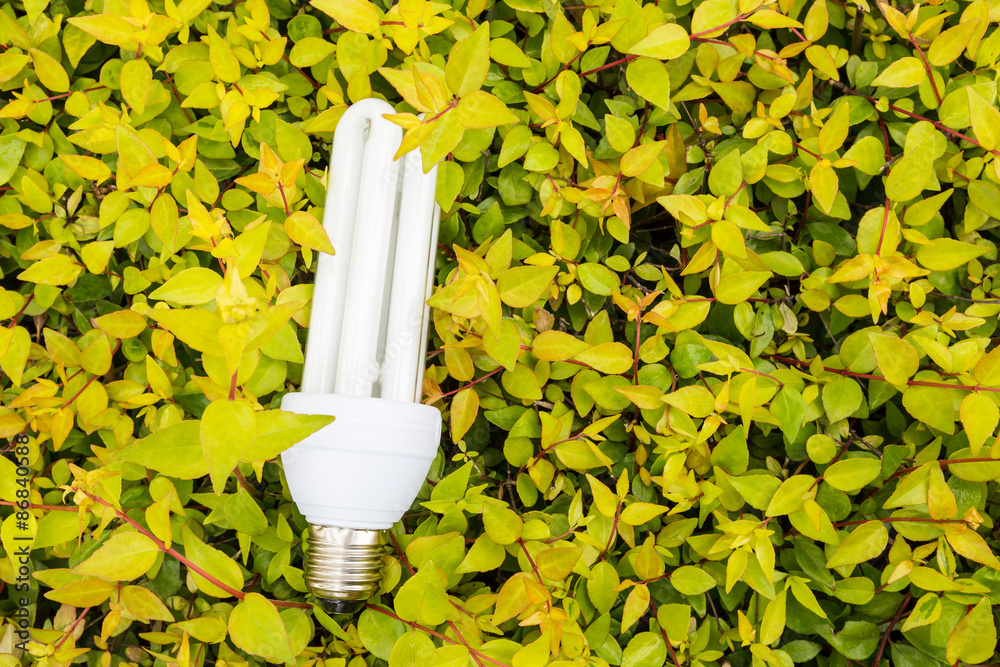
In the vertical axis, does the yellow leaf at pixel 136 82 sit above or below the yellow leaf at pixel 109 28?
below

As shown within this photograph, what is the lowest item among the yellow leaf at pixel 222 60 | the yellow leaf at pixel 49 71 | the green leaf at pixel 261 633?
the green leaf at pixel 261 633

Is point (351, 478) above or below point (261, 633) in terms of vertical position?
above

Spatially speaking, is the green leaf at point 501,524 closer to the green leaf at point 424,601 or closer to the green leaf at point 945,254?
the green leaf at point 424,601

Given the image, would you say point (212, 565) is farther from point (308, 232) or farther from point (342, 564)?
point (308, 232)

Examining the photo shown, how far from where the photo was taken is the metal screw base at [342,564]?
64 centimetres

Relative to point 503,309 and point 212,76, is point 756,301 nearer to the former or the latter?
point 503,309

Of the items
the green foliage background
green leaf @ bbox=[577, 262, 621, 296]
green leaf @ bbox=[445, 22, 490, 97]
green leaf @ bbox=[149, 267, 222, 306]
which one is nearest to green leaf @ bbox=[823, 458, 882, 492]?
the green foliage background

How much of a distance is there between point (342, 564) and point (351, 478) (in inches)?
3.5

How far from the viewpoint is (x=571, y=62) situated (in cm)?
74

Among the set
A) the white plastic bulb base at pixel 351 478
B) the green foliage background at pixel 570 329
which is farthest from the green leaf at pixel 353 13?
the white plastic bulb base at pixel 351 478

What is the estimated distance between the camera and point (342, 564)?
644 mm

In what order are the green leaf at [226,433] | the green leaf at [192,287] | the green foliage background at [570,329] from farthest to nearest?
the green foliage background at [570,329]
the green leaf at [192,287]
the green leaf at [226,433]

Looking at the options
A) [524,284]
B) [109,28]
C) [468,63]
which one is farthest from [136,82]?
[524,284]

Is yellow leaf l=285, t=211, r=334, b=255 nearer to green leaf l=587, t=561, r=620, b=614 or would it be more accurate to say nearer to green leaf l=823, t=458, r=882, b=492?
green leaf l=587, t=561, r=620, b=614
